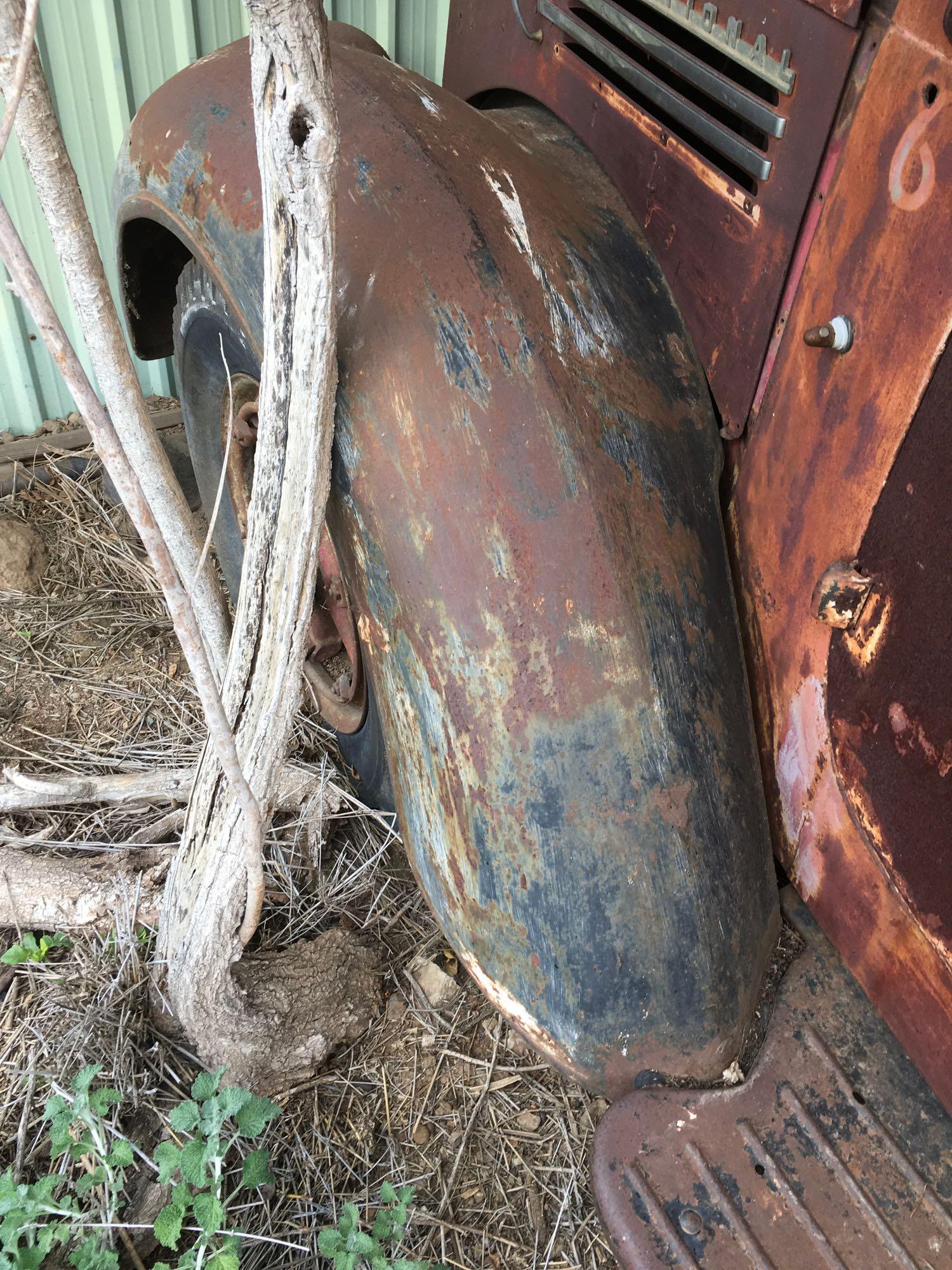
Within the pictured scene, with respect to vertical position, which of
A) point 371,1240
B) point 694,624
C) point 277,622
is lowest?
point 371,1240

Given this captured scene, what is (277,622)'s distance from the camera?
1.22 meters

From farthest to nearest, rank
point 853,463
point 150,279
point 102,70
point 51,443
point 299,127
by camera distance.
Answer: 1. point 51,443
2. point 102,70
3. point 150,279
4. point 853,463
5. point 299,127

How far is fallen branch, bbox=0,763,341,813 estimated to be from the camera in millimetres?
1848

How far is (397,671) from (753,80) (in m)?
0.83

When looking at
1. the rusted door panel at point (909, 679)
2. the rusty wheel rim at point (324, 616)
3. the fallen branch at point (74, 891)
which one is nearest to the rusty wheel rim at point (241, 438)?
the rusty wheel rim at point (324, 616)

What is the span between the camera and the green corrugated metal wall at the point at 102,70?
234 centimetres

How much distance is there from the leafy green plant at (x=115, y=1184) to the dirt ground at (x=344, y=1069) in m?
0.06

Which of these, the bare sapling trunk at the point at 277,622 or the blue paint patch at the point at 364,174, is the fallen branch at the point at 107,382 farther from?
the blue paint patch at the point at 364,174

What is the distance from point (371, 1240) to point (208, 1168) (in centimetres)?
25

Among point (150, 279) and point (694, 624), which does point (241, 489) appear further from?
point (694, 624)

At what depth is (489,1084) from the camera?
1.56m

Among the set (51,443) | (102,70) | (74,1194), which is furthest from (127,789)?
(102,70)

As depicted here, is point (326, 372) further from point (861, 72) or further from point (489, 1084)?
point (489, 1084)

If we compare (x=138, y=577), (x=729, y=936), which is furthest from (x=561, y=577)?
(x=138, y=577)
